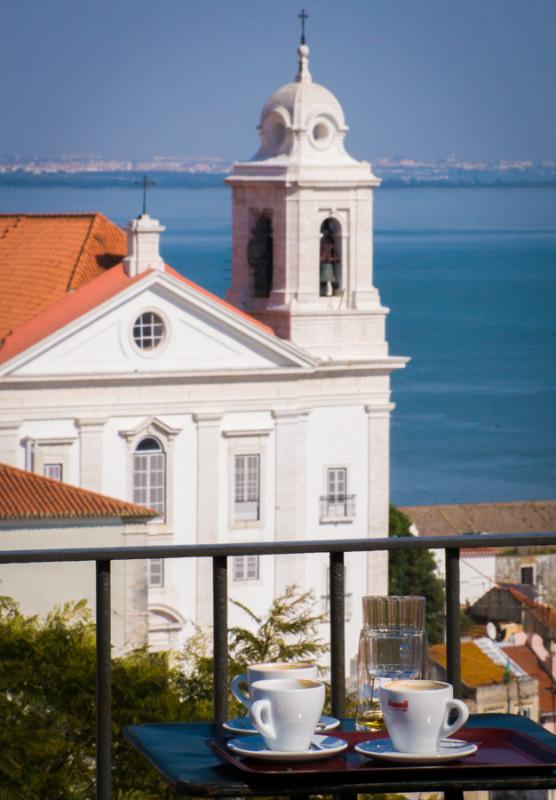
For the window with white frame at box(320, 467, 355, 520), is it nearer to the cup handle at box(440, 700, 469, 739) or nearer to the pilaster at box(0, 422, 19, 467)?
the pilaster at box(0, 422, 19, 467)

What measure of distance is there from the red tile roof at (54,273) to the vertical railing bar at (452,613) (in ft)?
93.7

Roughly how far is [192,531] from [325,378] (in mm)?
3185

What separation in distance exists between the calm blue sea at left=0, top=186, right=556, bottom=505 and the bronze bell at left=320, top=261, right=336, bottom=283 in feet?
34.3

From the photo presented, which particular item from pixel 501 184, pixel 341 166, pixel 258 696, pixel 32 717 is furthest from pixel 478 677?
pixel 501 184

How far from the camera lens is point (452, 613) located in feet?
10.7

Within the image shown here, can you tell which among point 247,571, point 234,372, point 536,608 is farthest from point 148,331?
point 536,608

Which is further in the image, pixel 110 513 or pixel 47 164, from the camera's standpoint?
pixel 47 164

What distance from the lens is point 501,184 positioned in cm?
5350

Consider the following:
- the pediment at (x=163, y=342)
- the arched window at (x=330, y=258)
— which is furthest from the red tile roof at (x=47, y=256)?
the arched window at (x=330, y=258)

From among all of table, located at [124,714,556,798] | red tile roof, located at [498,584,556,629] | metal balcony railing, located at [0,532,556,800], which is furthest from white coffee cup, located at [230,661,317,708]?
red tile roof, located at [498,584,556,629]

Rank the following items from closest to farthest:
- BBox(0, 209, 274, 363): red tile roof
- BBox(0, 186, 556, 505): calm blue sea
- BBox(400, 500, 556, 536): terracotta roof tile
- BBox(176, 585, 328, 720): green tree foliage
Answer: BBox(176, 585, 328, 720): green tree foliage
BBox(0, 209, 274, 363): red tile roof
BBox(400, 500, 556, 536): terracotta roof tile
BBox(0, 186, 556, 505): calm blue sea

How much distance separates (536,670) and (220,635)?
2276 cm

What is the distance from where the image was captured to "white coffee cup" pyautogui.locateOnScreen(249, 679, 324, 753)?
264 centimetres

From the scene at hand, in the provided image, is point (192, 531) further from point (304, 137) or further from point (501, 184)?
point (501, 184)
